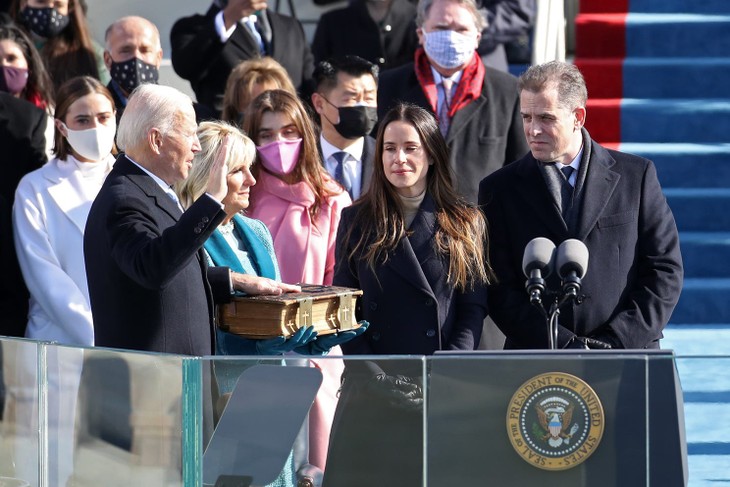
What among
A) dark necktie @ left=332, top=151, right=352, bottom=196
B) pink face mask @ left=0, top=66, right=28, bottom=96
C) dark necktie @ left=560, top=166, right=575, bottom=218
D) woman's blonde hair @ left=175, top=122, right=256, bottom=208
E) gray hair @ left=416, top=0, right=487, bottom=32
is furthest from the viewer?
pink face mask @ left=0, top=66, right=28, bottom=96

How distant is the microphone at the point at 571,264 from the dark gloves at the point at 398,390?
598mm

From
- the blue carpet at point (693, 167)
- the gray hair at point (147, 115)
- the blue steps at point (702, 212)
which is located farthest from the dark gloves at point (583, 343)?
the blue carpet at point (693, 167)

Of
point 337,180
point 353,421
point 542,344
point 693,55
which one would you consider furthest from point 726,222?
point 353,421

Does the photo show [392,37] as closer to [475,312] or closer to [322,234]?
[322,234]

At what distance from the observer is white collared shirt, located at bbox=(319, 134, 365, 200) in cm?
691

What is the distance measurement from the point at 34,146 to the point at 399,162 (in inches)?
90.5

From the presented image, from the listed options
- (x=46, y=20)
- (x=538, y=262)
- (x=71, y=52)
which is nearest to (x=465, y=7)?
(x=71, y=52)

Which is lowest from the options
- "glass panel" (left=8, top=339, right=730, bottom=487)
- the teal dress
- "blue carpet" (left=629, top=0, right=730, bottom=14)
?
"glass panel" (left=8, top=339, right=730, bottom=487)

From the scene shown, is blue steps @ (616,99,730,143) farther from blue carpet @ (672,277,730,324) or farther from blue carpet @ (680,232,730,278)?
blue carpet @ (672,277,730,324)

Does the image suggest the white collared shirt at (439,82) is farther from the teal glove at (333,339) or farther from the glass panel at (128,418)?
the glass panel at (128,418)

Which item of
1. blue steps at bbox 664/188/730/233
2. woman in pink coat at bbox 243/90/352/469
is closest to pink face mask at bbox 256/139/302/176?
woman in pink coat at bbox 243/90/352/469

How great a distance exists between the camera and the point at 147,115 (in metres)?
4.93

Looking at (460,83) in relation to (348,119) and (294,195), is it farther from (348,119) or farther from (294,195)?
(294,195)

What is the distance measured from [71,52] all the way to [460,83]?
2.47 metres
